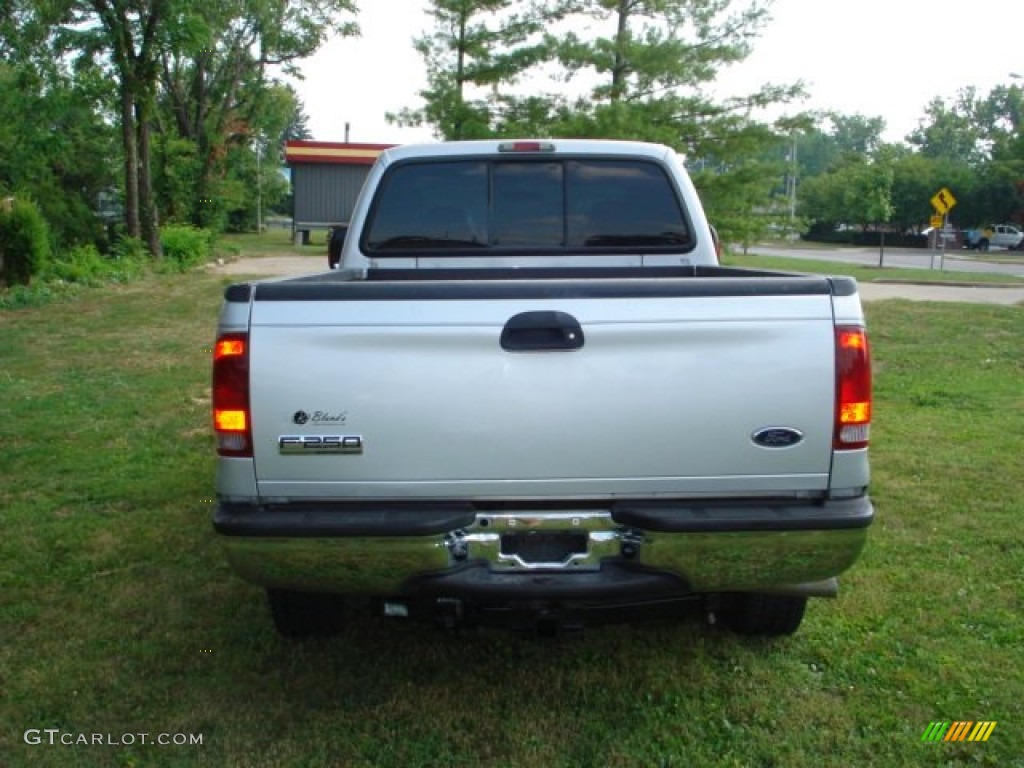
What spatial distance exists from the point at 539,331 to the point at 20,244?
1647cm

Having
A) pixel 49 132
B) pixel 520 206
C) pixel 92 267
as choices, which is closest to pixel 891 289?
pixel 92 267

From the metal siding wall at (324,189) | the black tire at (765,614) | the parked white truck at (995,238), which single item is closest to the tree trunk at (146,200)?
the metal siding wall at (324,189)

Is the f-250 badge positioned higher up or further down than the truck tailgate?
further down

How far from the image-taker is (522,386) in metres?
3.02

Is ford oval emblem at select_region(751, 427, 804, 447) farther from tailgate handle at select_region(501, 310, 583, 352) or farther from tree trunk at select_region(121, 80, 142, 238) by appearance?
tree trunk at select_region(121, 80, 142, 238)

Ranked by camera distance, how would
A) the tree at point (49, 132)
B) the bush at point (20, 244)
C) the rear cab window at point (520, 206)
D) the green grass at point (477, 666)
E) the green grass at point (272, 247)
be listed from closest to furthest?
the green grass at point (477, 666), the rear cab window at point (520, 206), the bush at point (20, 244), the tree at point (49, 132), the green grass at point (272, 247)

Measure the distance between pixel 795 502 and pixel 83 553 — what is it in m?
3.72

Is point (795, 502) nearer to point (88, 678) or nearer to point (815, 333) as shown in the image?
point (815, 333)

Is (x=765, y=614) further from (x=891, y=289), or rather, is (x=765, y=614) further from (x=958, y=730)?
(x=891, y=289)

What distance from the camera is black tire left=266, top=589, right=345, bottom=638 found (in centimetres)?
375

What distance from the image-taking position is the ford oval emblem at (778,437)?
303cm

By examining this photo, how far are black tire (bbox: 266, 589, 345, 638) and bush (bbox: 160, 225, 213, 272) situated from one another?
1982 centimetres

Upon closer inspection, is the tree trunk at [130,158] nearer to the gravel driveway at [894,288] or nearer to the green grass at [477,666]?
the gravel driveway at [894,288]

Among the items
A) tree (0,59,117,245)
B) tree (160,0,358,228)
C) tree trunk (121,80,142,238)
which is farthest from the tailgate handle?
tree (160,0,358,228)
